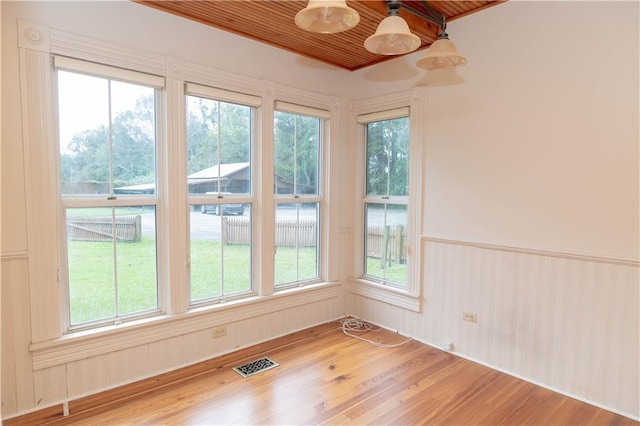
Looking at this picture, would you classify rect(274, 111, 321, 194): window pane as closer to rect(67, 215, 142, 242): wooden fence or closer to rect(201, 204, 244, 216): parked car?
rect(201, 204, 244, 216): parked car

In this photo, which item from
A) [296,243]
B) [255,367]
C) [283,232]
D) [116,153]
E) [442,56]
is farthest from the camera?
[296,243]

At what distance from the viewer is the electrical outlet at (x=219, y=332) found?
293 centimetres

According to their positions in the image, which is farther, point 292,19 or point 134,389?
point 292,19

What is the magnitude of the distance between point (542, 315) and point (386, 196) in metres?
1.65

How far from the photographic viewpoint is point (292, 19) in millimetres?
2682

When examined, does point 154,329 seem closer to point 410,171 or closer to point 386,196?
point 386,196

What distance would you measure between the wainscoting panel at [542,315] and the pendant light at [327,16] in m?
2.03

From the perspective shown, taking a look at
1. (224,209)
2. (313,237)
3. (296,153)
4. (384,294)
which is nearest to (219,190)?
(224,209)

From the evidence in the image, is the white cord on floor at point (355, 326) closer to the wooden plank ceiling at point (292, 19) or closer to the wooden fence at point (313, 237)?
the wooden fence at point (313, 237)

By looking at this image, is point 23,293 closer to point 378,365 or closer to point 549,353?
point 378,365

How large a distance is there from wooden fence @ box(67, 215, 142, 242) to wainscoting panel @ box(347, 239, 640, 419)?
2383 millimetres

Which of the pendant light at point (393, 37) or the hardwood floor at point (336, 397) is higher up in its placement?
the pendant light at point (393, 37)

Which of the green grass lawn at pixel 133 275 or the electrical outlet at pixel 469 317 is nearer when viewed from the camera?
the green grass lawn at pixel 133 275

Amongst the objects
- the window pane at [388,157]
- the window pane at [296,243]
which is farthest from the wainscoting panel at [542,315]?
the window pane at [296,243]
